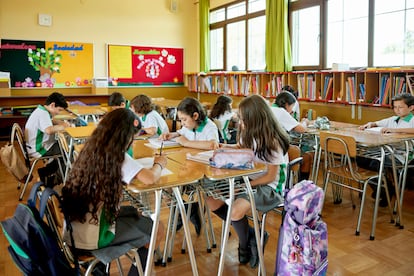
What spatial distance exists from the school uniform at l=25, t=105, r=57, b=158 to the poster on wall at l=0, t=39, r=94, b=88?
385 cm

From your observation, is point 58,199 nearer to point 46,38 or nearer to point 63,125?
point 63,125

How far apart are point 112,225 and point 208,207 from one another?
3.29ft

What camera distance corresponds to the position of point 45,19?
7.32m

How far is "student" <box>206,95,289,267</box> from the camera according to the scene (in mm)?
2285

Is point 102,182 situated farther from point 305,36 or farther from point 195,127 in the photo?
point 305,36

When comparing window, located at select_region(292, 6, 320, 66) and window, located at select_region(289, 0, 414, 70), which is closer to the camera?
window, located at select_region(289, 0, 414, 70)

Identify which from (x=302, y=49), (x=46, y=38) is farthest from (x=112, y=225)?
(x=46, y=38)

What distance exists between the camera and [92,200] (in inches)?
64.9

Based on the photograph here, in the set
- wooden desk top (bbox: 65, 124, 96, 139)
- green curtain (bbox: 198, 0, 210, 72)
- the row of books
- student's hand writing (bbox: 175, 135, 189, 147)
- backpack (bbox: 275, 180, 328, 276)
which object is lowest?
backpack (bbox: 275, 180, 328, 276)

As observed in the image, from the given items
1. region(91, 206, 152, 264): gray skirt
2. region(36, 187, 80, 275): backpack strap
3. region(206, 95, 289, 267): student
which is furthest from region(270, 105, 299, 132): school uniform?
region(36, 187, 80, 275): backpack strap

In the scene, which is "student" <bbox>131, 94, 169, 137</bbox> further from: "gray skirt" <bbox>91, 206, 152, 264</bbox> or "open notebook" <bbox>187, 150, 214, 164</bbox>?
"gray skirt" <bbox>91, 206, 152, 264</bbox>

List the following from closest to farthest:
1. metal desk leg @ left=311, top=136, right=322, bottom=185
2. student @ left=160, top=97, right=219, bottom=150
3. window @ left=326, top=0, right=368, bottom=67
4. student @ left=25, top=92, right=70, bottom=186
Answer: student @ left=160, top=97, right=219, bottom=150 → metal desk leg @ left=311, top=136, right=322, bottom=185 → student @ left=25, top=92, right=70, bottom=186 → window @ left=326, top=0, right=368, bottom=67

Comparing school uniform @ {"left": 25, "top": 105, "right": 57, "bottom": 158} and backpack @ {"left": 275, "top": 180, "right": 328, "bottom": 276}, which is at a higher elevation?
school uniform @ {"left": 25, "top": 105, "right": 57, "bottom": 158}

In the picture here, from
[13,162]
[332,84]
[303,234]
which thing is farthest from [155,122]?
[332,84]
